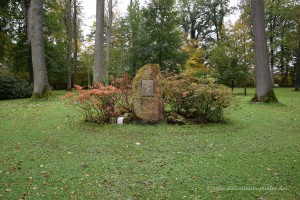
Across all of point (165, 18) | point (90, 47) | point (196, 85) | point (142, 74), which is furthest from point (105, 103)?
point (90, 47)

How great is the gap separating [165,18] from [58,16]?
10.7 m

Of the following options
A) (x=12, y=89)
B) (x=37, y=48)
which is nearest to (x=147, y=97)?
(x=37, y=48)

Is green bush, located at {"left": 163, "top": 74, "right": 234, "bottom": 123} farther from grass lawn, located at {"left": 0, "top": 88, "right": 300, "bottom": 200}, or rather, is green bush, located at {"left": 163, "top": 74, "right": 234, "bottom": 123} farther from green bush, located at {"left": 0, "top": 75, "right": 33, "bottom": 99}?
green bush, located at {"left": 0, "top": 75, "right": 33, "bottom": 99}

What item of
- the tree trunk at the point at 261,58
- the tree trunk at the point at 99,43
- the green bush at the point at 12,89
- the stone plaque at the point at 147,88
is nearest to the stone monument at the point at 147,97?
the stone plaque at the point at 147,88

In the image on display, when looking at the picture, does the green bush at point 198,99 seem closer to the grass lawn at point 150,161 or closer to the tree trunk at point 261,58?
the grass lawn at point 150,161

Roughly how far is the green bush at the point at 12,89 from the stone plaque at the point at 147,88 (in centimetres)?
1092

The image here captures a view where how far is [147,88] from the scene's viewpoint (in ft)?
22.9

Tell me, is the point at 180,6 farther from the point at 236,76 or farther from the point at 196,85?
the point at 196,85

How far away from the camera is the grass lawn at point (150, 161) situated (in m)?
3.05

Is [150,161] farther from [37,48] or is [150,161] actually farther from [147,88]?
[37,48]

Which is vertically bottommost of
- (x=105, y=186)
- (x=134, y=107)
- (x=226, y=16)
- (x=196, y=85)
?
(x=105, y=186)

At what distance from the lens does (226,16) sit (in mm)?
30172

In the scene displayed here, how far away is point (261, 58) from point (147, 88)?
7022 mm

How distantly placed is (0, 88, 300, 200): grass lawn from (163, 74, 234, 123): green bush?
50 cm
